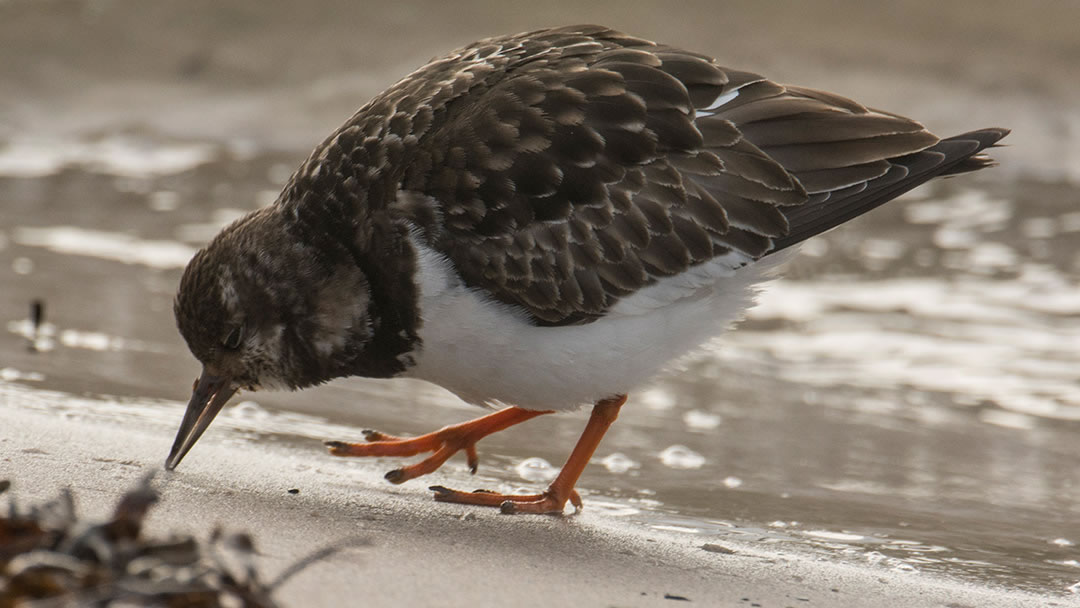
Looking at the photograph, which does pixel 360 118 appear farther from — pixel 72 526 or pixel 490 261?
pixel 72 526

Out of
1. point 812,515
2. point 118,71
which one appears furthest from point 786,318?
point 118,71

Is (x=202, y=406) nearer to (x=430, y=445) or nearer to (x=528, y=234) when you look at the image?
(x=430, y=445)

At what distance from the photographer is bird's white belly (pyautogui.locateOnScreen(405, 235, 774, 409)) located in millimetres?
3447

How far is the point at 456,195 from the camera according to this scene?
3.49m

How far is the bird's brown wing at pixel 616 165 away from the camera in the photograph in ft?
11.5

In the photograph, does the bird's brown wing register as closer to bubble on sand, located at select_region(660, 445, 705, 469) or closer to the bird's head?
the bird's head

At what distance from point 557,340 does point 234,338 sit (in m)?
0.87

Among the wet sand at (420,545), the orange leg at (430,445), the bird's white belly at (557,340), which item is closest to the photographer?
the wet sand at (420,545)

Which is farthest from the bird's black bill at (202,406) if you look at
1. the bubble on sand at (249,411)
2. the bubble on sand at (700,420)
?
the bubble on sand at (700,420)

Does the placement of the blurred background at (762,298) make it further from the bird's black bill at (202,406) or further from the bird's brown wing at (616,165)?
the bird's brown wing at (616,165)

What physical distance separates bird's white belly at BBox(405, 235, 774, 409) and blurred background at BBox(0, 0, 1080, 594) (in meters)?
0.35

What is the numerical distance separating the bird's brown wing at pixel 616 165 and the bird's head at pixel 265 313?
33 centimetres

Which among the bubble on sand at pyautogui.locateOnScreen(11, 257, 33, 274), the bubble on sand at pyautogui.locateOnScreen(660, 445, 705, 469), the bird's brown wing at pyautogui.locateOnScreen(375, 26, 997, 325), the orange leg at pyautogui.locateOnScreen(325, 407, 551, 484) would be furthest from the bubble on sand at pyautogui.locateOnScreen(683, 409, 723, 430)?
the bubble on sand at pyautogui.locateOnScreen(11, 257, 33, 274)

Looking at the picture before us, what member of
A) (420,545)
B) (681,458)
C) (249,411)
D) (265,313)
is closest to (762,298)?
(681,458)
